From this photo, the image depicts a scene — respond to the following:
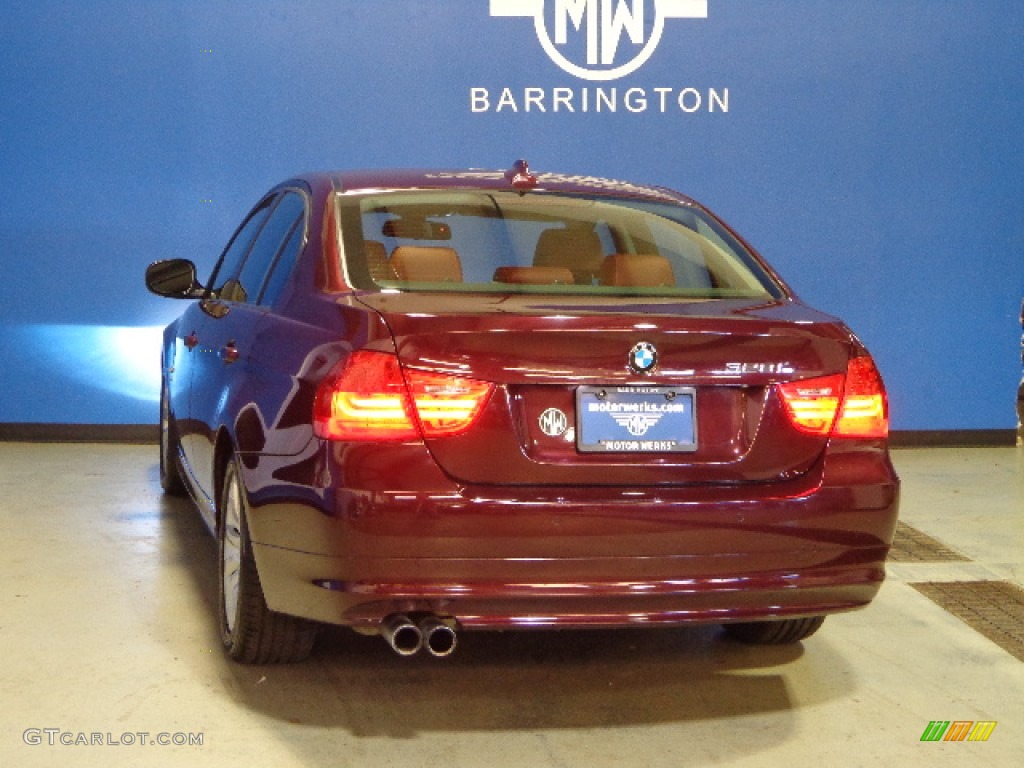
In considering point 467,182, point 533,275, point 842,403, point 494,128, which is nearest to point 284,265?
point 467,182

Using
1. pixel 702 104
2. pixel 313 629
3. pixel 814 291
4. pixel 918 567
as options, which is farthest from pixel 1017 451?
pixel 313 629

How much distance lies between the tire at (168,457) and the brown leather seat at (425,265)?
8.65ft

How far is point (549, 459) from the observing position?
3365 millimetres

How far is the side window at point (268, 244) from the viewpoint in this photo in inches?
175

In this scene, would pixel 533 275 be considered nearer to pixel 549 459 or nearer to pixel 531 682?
pixel 549 459

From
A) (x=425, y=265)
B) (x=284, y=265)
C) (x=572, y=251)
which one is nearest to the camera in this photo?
(x=425, y=265)

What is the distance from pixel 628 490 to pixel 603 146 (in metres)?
5.40

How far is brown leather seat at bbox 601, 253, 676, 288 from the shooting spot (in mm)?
4090

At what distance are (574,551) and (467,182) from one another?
1.45 metres

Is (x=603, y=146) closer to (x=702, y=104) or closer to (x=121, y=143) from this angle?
(x=702, y=104)

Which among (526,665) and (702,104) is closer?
(526,665)

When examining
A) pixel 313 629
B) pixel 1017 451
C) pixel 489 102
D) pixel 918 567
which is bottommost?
pixel 1017 451

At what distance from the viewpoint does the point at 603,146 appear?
8.55 metres

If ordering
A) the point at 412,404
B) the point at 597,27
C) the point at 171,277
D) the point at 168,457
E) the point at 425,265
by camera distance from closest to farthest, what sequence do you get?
the point at 412,404 → the point at 425,265 → the point at 171,277 → the point at 168,457 → the point at 597,27
